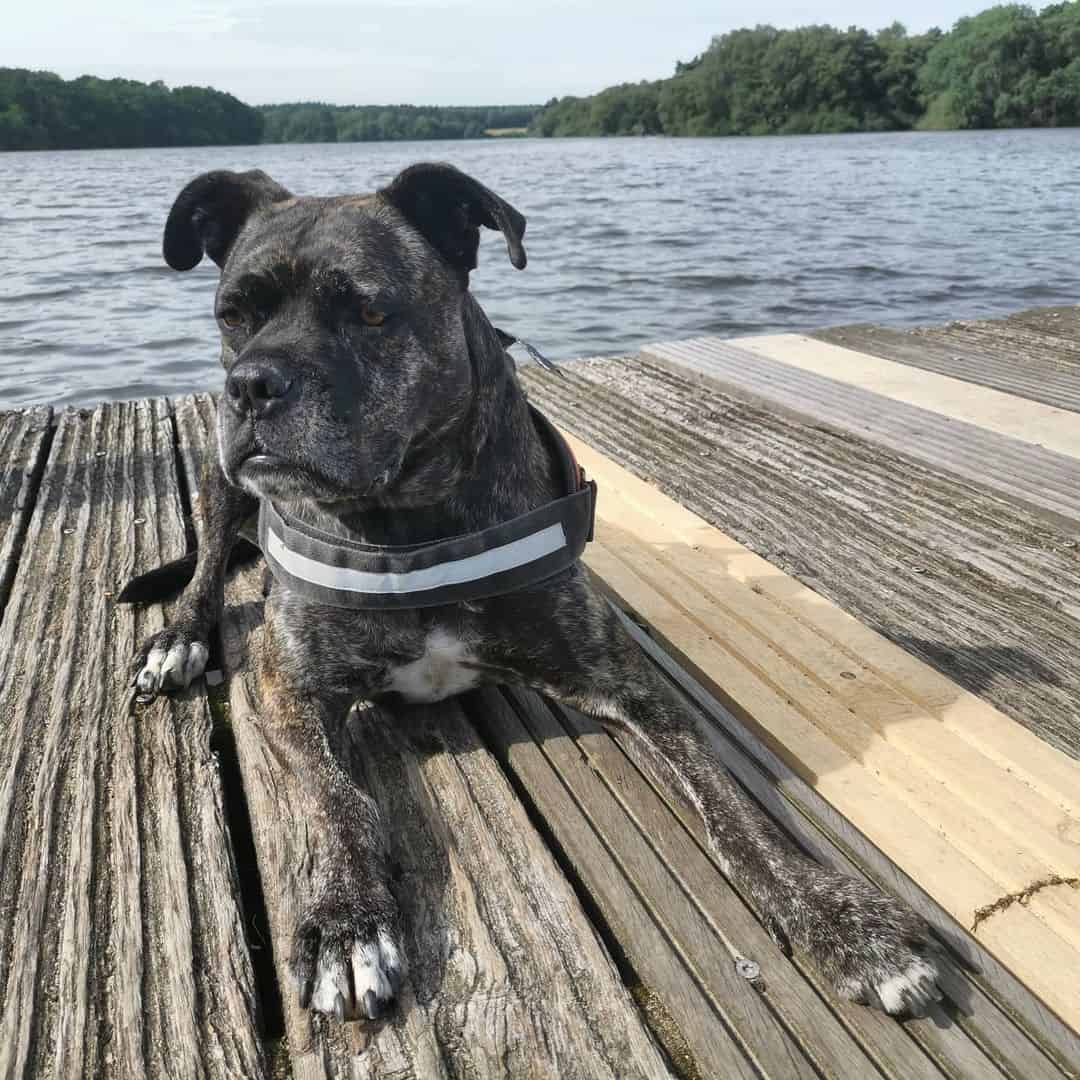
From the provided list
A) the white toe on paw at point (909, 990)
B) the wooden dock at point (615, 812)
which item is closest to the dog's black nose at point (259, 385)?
the wooden dock at point (615, 812)

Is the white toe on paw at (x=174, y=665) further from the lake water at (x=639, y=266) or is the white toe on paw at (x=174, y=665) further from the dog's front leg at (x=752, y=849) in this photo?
the lake water at (x=639, y=266)

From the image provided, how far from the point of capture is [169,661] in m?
3.40

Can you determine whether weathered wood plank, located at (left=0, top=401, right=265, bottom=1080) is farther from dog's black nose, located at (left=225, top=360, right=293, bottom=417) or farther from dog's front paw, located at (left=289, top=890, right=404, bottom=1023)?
dog's black nose, located at (left=225, top=360, right=293, bottom=417)

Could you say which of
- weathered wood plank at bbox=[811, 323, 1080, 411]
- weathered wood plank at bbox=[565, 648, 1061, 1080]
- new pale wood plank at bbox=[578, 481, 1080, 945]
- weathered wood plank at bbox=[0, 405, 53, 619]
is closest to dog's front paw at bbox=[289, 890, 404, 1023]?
weathered wood plank at bbox=[565, 648, 1061, 1080]

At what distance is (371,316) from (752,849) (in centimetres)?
178

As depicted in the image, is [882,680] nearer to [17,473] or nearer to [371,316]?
[371,316]

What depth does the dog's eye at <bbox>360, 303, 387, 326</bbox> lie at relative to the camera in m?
2.80

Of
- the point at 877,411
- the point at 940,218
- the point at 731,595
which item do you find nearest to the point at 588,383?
the point at 877,411

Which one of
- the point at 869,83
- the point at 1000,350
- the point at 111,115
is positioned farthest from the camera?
the point at 869,83

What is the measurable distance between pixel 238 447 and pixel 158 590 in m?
1.65

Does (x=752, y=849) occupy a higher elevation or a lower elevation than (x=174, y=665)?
higher

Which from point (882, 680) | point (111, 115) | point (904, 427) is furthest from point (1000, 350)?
point (111, 115)

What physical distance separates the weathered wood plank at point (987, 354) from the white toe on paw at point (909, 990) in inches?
207

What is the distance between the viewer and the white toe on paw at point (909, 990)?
2100 mm
